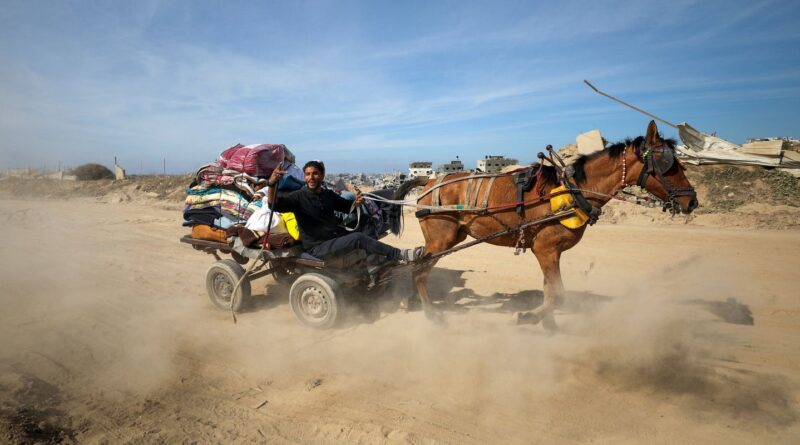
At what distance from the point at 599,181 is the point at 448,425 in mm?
3228

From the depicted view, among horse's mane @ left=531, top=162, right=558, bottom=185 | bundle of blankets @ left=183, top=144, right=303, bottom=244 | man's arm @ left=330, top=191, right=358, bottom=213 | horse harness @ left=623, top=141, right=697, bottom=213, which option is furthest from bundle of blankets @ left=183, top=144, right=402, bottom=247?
horse harness @ left=623, top=141, right=697, bottom=213

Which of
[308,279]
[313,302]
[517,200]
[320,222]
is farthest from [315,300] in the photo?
[517,200]

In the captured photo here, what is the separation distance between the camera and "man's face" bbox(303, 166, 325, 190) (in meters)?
5.17

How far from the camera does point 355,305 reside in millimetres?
5828

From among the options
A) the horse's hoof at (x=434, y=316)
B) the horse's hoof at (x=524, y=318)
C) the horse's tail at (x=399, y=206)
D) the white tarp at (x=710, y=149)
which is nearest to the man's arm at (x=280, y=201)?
the horse's tail at (x=399, y=206)

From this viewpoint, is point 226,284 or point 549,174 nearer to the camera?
point 549,174

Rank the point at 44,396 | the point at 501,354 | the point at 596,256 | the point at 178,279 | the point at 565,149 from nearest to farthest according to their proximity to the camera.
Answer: the point at 44,396 < the point at 501,354 < the point at 178,279 < the point at 596,256 < the point at 565,149

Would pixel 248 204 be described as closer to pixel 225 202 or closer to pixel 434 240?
pixel 225 202

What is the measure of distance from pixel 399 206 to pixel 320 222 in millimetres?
1545

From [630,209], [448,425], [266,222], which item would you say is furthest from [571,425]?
[630,209]

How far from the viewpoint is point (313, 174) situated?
5172mm

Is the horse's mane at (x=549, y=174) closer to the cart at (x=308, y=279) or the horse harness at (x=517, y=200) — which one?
the horse harness at (x=517, y=200)

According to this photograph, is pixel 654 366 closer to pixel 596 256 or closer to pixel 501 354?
pixel 501 354

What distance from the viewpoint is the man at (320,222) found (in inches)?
202
